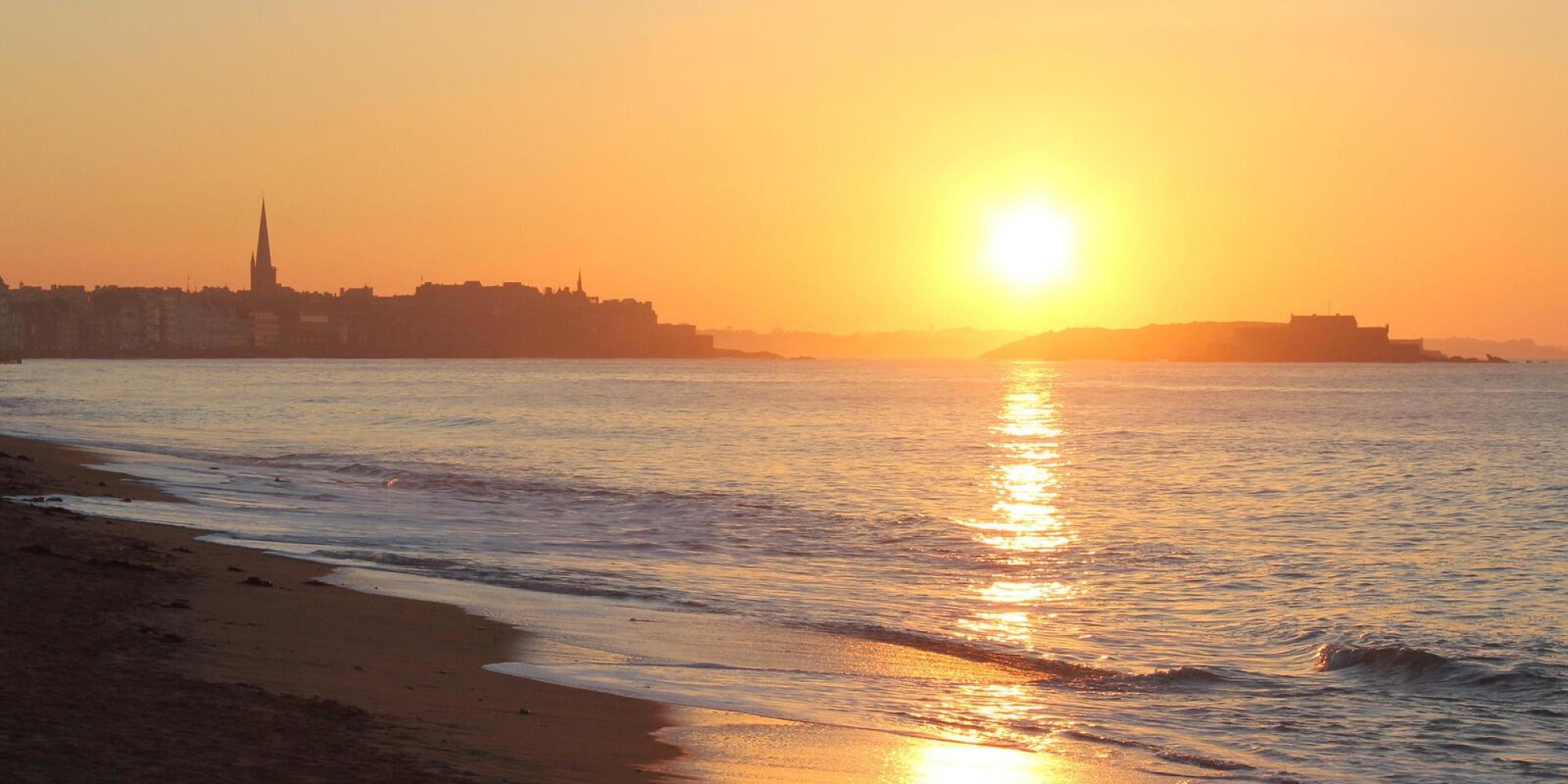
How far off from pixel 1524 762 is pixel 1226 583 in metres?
8.82

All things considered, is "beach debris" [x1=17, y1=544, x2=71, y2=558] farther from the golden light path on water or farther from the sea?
the golden light path on water

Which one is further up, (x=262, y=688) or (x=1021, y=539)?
(x=262, y=688)

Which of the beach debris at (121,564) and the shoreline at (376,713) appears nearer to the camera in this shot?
the shoreline at (376,713)

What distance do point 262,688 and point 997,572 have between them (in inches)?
481

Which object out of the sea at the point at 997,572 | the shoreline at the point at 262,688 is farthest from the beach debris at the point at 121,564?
the sea at the point at 997,572

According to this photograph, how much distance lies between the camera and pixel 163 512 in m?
22.6

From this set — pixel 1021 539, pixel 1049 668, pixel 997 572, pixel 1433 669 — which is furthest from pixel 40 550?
pixel 1021 539

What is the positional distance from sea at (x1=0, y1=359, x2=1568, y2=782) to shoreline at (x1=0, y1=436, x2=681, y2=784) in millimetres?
1044

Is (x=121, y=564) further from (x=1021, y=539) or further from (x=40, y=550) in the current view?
(x=1021, y=539)

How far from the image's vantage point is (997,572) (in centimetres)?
1972

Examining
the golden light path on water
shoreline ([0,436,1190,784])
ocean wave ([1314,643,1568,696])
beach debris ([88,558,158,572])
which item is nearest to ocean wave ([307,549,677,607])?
shoreline ([0,436,1190,784])

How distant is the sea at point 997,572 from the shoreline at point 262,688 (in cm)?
104

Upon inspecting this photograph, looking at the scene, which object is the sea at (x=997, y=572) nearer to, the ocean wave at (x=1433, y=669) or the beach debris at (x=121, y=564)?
the ocean wave at (x=1433, y=669)

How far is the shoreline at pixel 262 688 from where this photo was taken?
7.51m
